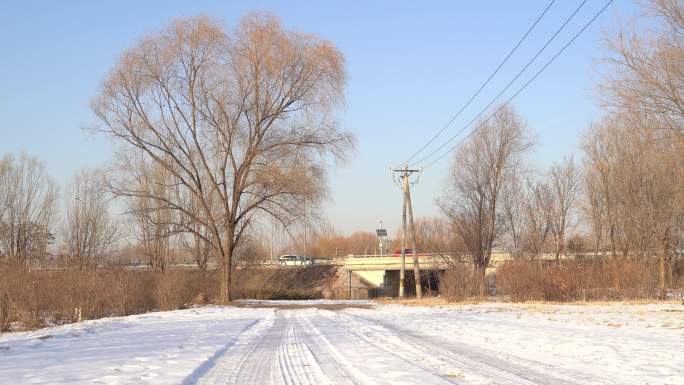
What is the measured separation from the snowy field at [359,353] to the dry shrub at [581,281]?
9.19m

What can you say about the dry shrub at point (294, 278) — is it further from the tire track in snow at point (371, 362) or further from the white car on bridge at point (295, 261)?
the tire track in snow at point (371, 362)

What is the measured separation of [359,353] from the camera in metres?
10.8

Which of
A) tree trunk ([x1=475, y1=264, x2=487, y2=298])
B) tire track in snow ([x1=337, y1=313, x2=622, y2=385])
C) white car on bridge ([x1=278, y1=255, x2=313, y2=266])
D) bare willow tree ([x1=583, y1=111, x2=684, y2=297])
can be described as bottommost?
tire track in snow ([x1=337, y1=313, x2=622, y2=385])

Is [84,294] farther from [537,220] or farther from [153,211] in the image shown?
[537,220]

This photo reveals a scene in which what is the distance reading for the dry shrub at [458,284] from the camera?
29969 millimetres

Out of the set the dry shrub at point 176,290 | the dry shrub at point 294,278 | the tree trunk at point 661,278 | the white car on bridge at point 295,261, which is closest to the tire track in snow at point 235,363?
the dry shrub at point 176,290

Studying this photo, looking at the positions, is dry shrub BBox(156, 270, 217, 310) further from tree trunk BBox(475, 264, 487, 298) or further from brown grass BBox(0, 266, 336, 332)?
tree trunk BBox(475, 264, 487, 298)

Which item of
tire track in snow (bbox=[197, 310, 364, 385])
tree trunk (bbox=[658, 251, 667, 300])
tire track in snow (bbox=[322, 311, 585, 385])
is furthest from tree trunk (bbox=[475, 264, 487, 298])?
tire track in snow (bbox=[197, 310, 364, 385])

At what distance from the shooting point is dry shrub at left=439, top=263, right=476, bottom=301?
30.0 metres

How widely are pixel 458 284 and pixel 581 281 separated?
5824mm

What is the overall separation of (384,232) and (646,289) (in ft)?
124

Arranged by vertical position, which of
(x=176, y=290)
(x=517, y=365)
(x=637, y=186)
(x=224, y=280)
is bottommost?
(x=517, y=365)

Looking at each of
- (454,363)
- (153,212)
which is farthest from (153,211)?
(454,363)

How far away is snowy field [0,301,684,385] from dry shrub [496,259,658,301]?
30.1ft
